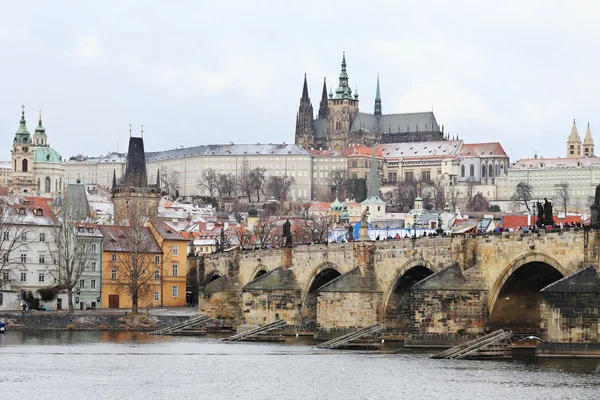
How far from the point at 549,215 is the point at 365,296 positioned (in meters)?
13.5

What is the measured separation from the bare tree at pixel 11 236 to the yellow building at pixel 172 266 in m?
12.0

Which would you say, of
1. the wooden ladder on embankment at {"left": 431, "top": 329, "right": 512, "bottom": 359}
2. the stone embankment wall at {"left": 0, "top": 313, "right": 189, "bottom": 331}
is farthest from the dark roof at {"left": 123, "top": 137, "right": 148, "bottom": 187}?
the wooden ladder on embankment at {"left": 431, "top": 329, "right": 512, "bottom": 359}

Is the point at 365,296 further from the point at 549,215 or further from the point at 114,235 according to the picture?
the point at 114,235

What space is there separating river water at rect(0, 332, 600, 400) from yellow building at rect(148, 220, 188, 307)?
1327 inches

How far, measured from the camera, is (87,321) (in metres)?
86.0

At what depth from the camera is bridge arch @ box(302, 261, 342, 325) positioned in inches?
3130

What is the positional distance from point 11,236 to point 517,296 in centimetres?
4325

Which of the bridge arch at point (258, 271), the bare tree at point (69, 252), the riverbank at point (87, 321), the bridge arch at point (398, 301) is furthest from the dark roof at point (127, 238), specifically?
the bridge arch at point (398, 301)

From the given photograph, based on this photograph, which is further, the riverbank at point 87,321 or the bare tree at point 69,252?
the bare tree at point 69,252

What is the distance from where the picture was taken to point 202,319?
86375 millimetres

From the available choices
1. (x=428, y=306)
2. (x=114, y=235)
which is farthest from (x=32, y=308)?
(x=428, y=306)

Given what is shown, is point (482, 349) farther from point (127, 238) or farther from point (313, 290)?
point (127, 238)

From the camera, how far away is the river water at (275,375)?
1911 inches

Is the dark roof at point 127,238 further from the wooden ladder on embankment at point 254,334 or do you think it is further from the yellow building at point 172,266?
the wooden ladder on embankment at point 254,334
